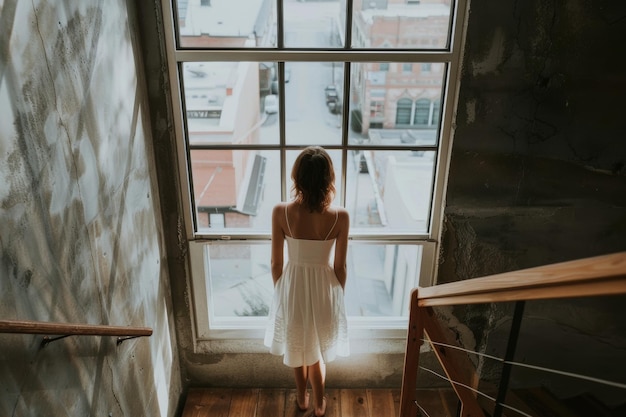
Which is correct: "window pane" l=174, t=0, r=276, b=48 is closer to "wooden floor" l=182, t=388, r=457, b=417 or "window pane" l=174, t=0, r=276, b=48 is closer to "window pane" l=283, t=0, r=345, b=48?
"window pane" l=283, t=0, r=345, b=48

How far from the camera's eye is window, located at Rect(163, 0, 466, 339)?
2293mm

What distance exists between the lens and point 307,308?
2.43 metres

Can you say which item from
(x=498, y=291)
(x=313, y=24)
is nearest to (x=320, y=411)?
(x=498, y=291)

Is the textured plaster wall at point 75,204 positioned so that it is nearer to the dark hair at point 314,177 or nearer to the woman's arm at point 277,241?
the woman's arm at point 277,241

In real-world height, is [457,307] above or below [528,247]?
below

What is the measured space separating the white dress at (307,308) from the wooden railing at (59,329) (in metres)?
0.77

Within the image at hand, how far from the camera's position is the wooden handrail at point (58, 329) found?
1068 mm

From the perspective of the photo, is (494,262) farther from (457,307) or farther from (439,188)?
(439,188)

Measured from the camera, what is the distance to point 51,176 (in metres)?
1.39

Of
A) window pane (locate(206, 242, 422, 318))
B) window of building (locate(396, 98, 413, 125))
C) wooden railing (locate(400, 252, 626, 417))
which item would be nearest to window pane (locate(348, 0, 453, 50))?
window of building (locate(396, 98, 413, 125))

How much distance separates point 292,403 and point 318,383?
39 centimetres

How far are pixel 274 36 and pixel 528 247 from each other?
1775 millimetres

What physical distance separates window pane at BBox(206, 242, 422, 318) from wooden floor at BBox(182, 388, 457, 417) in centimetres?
50

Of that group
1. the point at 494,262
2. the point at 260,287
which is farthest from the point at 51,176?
the point at 494,262
